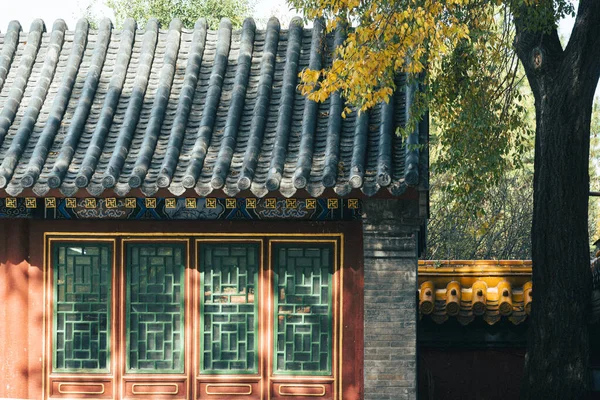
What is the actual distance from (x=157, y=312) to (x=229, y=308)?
2.34ft

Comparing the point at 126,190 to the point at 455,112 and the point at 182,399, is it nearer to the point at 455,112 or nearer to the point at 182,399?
the point at 182,399

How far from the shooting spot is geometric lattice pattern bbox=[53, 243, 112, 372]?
9570 mm

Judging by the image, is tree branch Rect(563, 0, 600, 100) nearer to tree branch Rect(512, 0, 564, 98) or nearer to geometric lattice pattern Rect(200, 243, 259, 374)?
tree branch Rect(512, 0, 564, 98)

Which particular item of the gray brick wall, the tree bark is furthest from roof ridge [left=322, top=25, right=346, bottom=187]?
the tree bark

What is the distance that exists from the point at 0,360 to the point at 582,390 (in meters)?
5.77

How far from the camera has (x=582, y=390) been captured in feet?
31.3

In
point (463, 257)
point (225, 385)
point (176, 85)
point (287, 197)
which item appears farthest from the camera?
point (463, 257)

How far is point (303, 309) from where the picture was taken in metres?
9.42

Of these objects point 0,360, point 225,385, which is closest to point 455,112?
point 225,385

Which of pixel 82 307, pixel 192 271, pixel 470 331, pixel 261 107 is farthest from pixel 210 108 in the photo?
pixel 470 331

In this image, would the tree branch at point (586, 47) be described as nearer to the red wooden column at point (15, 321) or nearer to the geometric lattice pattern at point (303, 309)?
the geometric lattice pattern at point (303, 309)

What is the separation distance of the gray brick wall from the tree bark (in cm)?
151

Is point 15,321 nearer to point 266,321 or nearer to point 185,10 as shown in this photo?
point 266,321

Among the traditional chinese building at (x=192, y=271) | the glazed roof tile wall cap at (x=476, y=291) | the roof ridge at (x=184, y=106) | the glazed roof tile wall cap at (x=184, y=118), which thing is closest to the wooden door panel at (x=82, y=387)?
the traditional chinese building at (x=192, y=271)
